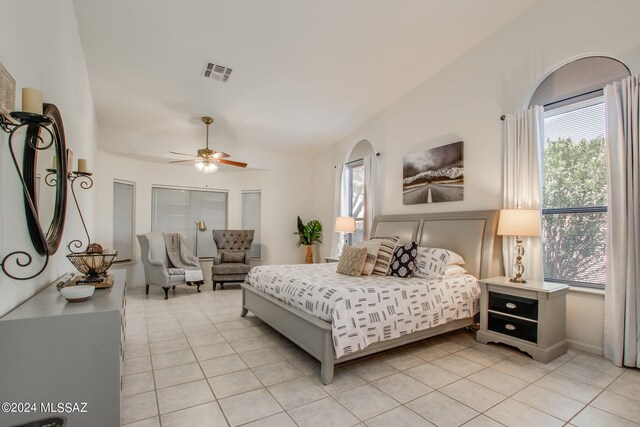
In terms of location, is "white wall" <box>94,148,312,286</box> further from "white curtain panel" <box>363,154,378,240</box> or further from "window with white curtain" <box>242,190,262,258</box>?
"white curtain panel" <box>363,154,378,240</box>

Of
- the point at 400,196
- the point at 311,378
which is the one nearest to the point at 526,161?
the point at 400,196

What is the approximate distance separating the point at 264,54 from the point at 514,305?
394cm

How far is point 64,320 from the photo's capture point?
1420 mm

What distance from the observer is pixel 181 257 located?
19.4 feet

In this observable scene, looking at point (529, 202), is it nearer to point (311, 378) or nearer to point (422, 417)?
point (422, 417)

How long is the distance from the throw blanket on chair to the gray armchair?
0.08 m

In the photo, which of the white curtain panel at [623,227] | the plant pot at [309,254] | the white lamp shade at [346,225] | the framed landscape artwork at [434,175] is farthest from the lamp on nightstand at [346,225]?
→ the white curtain panel at [623,227]

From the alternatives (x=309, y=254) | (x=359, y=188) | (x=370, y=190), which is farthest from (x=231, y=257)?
(x=370, y=190)

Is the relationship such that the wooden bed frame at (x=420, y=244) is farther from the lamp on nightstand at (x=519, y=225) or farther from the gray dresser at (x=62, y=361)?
the gray dresser at (x=62, y=361)

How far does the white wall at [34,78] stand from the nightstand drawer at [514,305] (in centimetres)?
374

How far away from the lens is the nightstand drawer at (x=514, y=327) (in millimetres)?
2987

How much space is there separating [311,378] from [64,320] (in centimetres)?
178

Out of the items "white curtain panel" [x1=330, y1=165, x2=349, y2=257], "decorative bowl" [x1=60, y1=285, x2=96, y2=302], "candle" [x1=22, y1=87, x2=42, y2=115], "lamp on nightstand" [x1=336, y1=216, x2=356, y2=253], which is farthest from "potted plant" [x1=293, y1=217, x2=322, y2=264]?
"candle" [x1=22, y1=87, x2=42, y2=115]

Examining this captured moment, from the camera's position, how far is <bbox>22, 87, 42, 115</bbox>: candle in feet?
4.26
